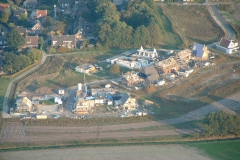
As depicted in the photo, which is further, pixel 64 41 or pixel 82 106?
pixel 64 41

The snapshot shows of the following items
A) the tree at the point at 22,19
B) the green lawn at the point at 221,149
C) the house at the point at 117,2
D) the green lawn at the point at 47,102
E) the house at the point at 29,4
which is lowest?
the green lawn at the point at 221,149

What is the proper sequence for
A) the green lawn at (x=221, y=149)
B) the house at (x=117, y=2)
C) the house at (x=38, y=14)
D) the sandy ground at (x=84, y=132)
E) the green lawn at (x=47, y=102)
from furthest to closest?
the house at (x=117, y=2), the house at (x=38, y=14), the green lawn at (x=47, y=102), the sandy ground at (x=84, y=132), the green lawn at (x=221, y=149)

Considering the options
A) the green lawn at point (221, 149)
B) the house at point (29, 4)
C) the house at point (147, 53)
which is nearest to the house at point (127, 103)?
the green lawn at point (221, 149)

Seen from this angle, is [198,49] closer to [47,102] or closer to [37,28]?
[47,102]

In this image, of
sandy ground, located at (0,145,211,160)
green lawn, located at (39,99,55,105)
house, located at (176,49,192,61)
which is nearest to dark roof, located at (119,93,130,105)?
green lawn, located at (39,99,55,105)

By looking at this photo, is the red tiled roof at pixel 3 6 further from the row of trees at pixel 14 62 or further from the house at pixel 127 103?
the house at pixel 127 103

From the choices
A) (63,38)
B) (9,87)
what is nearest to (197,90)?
(9,87)

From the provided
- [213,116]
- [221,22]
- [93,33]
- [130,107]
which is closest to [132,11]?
[93,33]
